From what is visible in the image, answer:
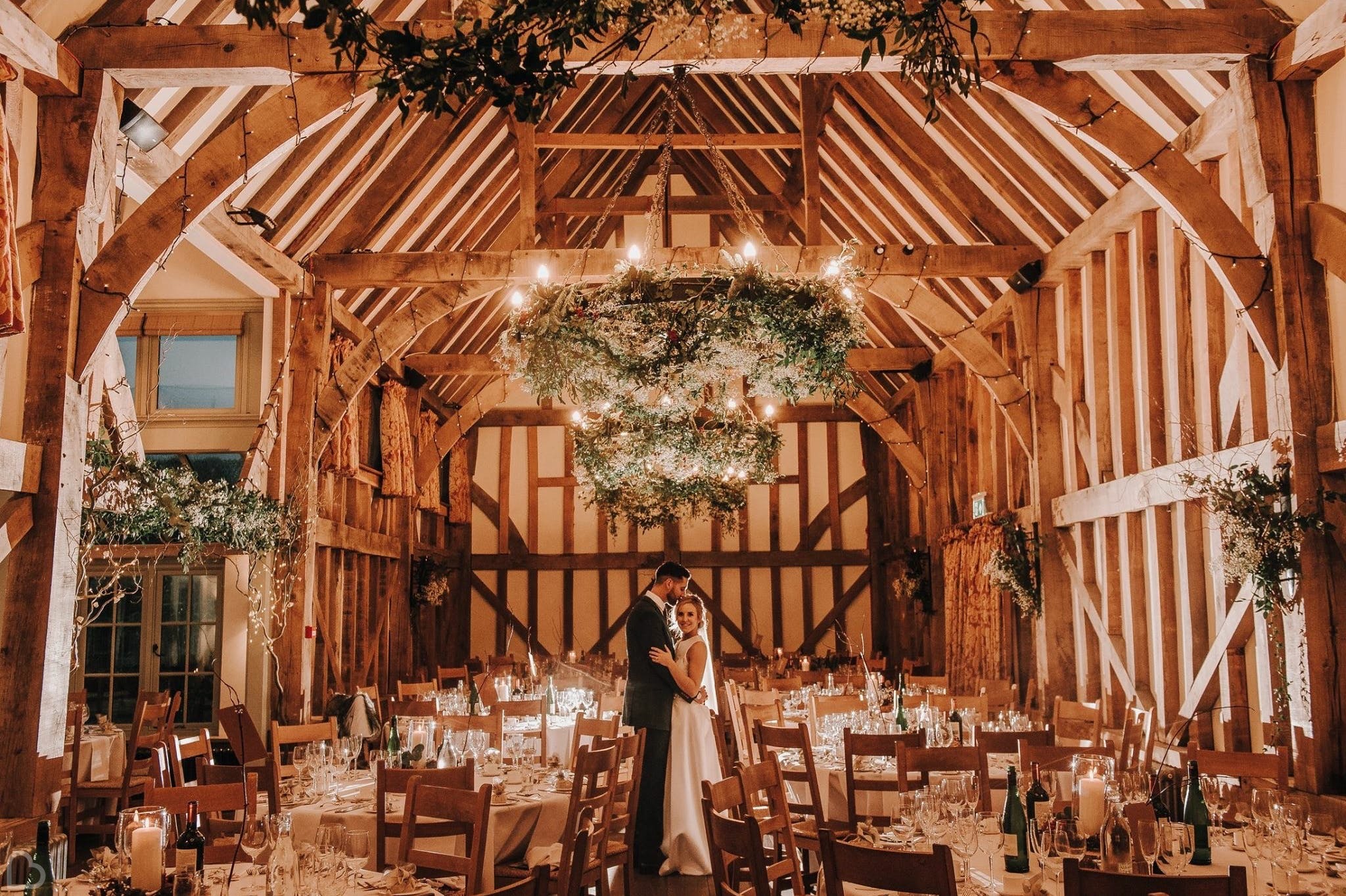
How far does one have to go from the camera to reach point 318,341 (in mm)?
10031

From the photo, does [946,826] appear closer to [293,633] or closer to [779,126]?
[293,633]

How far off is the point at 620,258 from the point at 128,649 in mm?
5668

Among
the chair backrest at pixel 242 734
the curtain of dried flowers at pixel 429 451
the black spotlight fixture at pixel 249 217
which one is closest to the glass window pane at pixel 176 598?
the chair backrest at pixel 242 734

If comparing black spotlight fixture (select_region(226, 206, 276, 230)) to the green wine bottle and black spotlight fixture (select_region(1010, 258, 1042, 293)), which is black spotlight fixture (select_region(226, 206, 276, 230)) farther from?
the green wine bottle

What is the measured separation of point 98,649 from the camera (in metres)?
10.0

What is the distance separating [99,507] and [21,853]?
3.92m

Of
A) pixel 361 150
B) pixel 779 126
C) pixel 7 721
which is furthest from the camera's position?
pixel 779 126

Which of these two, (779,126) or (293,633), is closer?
(293,633)

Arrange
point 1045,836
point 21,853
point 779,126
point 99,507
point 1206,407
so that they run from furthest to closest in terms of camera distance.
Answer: point 779,126, point 1206,407, point 99,507, point 1045,836, point 21,853

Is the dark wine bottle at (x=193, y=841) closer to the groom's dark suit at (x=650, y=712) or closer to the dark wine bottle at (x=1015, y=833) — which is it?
the dark wine bottle at (x=1015, y=833)

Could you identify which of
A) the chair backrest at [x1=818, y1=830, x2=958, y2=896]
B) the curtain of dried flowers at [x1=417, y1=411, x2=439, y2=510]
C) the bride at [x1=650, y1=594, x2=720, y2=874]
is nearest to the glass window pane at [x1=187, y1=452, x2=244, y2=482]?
the curtain of dried flowers at [x1=417, y1=411, x2=439, y2=510]

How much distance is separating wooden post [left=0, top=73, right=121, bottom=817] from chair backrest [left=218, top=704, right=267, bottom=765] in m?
1.50

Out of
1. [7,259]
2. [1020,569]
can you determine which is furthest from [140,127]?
[1020,569]

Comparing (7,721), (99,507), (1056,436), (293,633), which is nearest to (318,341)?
(293,633)
